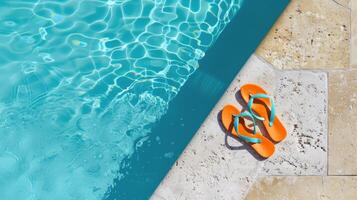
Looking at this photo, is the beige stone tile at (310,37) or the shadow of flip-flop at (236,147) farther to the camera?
the beige stone tile at (310,37)

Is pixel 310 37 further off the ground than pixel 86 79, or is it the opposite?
pixel 310 37

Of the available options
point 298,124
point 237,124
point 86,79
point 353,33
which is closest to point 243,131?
point 237,124

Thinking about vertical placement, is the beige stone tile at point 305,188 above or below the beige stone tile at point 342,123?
below

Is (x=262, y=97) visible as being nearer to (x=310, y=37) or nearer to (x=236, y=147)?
(x=236, y=147)

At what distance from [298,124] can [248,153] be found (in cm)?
43

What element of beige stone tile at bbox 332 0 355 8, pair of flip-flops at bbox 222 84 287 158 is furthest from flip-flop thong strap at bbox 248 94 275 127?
beige stone tile at bbox 332 0 355 8

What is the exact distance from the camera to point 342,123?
12.6ft

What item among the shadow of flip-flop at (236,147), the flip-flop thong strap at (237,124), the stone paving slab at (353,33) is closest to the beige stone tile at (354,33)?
the stone paving slab at (353,33)

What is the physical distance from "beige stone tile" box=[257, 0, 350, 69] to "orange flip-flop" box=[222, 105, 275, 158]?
0.48 m

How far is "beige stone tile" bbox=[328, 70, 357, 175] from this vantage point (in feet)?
12.5

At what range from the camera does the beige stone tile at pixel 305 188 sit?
377 cm

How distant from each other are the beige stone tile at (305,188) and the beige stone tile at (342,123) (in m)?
0.08

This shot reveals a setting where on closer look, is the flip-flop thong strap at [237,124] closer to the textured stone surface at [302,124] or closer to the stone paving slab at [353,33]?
the textured stone surface at [302,124]

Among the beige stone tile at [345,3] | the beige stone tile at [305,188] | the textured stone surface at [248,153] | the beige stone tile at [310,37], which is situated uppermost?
the beige stone tile at [345,3]
